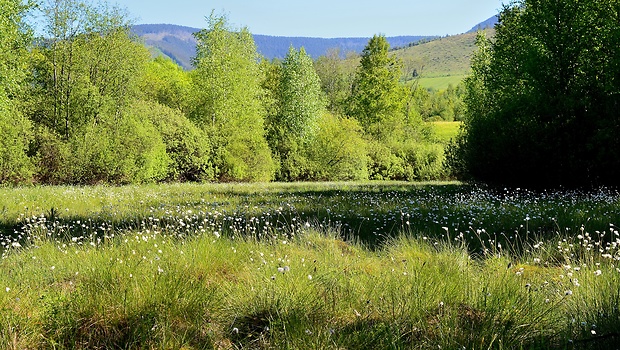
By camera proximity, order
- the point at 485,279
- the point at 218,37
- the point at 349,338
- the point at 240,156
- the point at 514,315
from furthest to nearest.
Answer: the point at 218,37 < the point at 240,156 < the point at 485,279 < the point at 514,315 < the point at 349,338

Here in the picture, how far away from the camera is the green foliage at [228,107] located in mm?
33781

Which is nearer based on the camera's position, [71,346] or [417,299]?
[71,346]

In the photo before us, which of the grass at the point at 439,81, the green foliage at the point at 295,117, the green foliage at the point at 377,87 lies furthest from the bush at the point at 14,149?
the grass at the point at 439,81

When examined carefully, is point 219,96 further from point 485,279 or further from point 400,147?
point 485,279

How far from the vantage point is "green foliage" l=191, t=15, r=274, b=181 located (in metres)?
33.8

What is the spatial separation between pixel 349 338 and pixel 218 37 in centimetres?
3578

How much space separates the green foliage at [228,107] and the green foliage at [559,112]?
58.9 ft

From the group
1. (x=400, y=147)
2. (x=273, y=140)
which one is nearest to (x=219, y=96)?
→ (x=273, y=140)

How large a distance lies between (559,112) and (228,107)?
82.5 feet

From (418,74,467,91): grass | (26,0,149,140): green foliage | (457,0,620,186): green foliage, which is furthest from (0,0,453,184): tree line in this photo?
(418,74,467,91): grass

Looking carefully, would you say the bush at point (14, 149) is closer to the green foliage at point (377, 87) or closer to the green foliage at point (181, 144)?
the green foliage at point (181, 144)

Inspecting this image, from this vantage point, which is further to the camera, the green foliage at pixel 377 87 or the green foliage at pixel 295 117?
the green foliage at pixel 377 87

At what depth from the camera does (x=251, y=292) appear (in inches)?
151

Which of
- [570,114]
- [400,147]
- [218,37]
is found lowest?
[400,147]
